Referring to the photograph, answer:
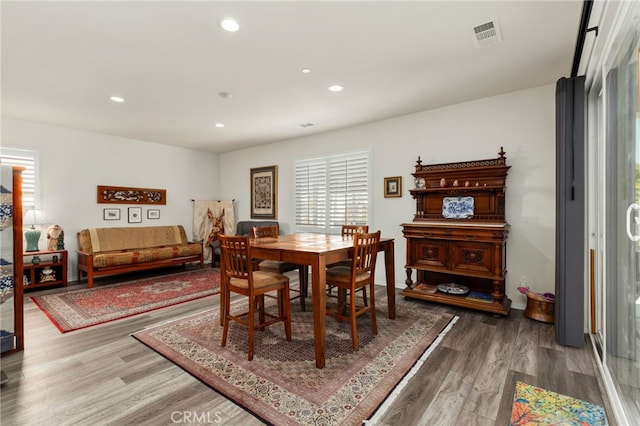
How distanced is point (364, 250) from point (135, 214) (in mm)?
5170

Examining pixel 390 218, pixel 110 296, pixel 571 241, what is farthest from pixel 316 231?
pixel 571 241

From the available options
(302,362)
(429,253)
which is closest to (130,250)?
(302,362)

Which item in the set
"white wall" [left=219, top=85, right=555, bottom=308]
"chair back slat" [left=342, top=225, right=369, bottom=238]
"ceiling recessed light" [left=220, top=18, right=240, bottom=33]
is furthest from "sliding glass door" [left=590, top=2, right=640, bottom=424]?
"ceiling recessed light" [left=220, top=18, right=240, bottom=33]

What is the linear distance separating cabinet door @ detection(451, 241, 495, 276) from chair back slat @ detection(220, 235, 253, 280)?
2.48 m

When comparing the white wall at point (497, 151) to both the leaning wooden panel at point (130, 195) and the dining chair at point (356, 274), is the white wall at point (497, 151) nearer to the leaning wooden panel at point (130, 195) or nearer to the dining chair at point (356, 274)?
the dining chair at point (356, 274)

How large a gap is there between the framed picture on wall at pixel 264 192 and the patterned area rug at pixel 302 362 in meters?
3.23

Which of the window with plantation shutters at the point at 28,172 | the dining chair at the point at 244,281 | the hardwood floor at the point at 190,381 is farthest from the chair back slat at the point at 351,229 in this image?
the window with plantation shutters at the point at 28,172

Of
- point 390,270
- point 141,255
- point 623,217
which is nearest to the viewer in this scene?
point 623,217

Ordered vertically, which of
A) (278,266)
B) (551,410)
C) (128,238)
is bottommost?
(551,410)

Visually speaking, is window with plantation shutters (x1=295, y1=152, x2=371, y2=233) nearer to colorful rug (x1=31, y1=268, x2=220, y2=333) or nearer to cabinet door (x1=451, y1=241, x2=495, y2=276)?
cabinet door (x1=451, y1=241, x2=495, y2=276)

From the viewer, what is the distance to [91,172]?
5.41 m

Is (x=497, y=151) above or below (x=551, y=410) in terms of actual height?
above

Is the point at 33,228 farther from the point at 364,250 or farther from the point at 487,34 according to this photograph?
the point at 487,34

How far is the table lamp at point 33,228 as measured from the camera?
4.52 meters
